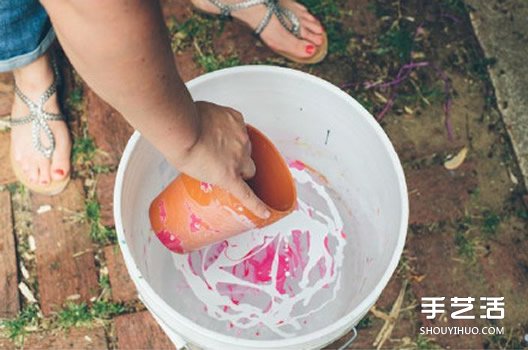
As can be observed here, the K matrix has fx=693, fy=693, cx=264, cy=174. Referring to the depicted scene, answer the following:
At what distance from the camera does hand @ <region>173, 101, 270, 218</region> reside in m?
0.84

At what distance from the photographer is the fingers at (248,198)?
3.03 feet

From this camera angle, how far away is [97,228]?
138 cm

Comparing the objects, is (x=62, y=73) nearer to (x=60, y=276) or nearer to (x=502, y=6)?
(x=60, y=276)

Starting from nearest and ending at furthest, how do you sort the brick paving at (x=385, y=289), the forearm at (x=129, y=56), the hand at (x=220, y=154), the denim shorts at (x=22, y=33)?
the forearm at (x=129, y=56) → the hand at (x=220, y=154) → the denim shorts at (x=22, y=33) → the brick paving at (x=385, y=289)

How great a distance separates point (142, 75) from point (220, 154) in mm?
215

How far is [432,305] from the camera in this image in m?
1.39

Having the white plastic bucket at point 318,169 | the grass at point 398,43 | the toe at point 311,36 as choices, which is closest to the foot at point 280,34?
the toe at point 311,36

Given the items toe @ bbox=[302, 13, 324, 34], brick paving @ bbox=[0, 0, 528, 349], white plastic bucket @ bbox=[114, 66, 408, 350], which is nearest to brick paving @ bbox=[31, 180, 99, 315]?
brick paving @ bbox=[0, 0, 528, 349]

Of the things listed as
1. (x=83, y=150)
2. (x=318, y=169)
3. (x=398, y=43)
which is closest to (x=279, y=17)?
(x=398, y=43)

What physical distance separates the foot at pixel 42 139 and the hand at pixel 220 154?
57cm

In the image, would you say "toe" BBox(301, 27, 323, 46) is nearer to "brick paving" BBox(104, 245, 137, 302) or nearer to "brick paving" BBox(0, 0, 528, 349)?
"brick paving" BBox(0, 0, 528, 349)

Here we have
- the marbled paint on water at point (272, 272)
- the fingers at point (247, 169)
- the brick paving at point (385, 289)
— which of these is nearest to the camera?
the fingers at point (247, 169)

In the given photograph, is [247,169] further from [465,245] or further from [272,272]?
[465,245]

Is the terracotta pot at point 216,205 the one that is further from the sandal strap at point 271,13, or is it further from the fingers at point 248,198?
the sandal strap at point 271,13
